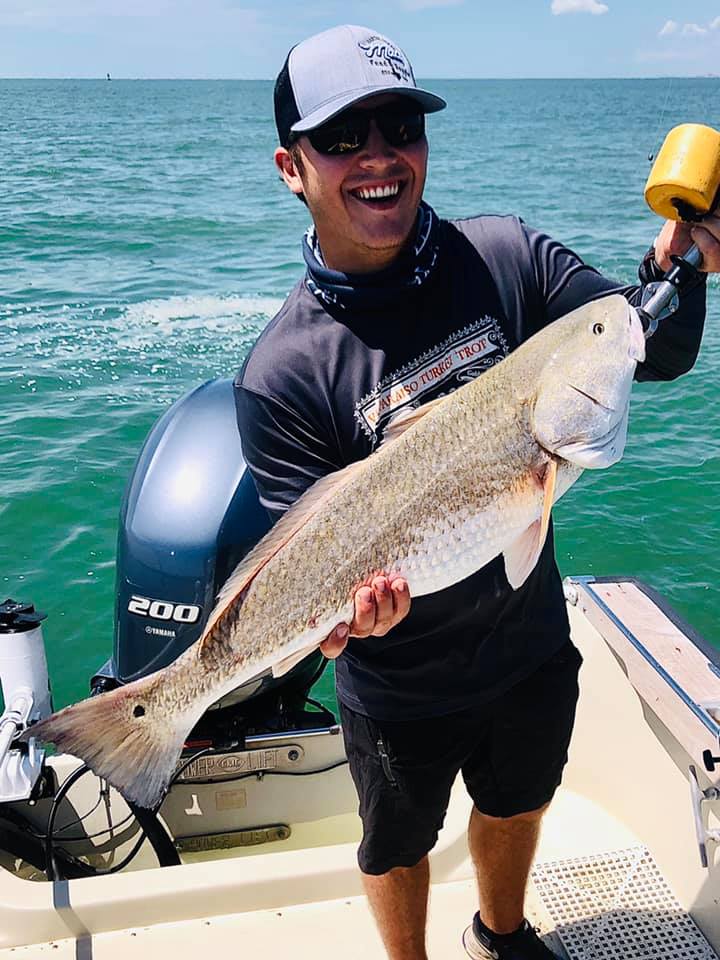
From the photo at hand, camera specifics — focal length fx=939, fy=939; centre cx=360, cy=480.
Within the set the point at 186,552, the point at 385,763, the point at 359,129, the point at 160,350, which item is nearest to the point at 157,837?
the point at 186,552

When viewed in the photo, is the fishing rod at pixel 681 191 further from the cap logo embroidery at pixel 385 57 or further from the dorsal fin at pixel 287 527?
the dorsal fin at pixel 287 527

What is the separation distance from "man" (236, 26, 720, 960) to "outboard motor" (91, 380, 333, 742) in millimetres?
1037

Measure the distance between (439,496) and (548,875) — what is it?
1.89m

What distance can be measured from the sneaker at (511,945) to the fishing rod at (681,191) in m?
1.99

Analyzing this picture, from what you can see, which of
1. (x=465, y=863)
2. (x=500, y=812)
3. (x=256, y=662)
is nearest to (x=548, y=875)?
(x=465, y=863)

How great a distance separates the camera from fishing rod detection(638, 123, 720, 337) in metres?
2.19

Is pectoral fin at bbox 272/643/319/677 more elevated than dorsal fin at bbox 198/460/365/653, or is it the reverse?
dorsal fin at bbox 198/460/365/653

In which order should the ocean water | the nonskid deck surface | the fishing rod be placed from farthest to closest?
the ocean water < the nonskid deck surface < the fishing rod

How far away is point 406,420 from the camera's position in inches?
93.3

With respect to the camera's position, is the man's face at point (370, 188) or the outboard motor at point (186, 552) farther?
the outboard motor at point (186, 552)

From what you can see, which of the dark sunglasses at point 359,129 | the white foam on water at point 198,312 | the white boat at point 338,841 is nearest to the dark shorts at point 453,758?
the white boat at point 338,841

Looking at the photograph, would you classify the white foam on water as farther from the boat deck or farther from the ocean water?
the boat deck

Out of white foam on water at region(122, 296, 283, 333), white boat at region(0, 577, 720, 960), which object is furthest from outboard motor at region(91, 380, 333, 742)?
white foam on water at region(122, 296, 283, 333)

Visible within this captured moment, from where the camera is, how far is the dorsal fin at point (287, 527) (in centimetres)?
236
